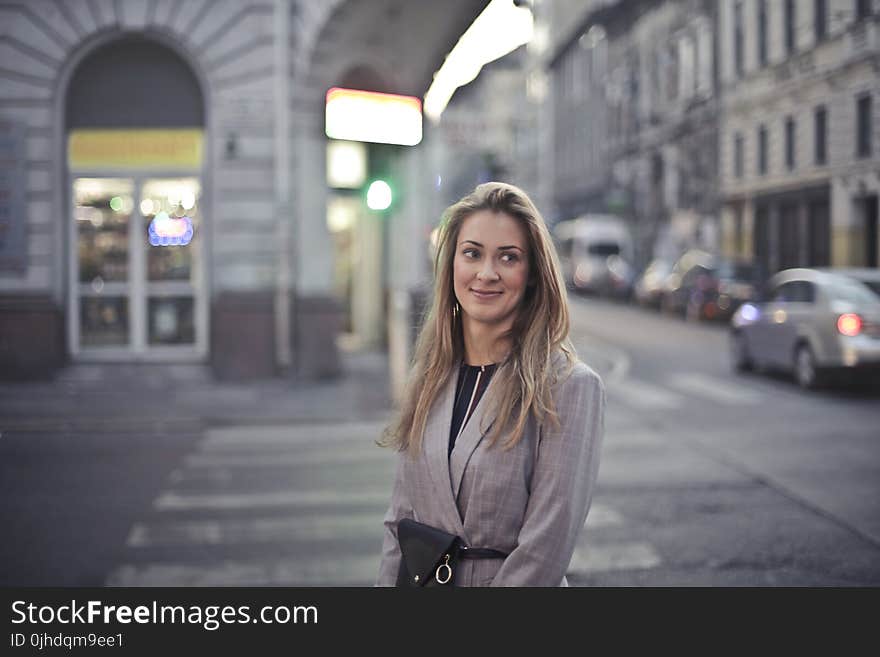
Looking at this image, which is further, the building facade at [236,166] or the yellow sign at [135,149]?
the building facade at [236,166]

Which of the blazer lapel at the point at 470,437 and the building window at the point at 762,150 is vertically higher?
the building window at the point at 762,150

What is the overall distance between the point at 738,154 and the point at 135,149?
702cm

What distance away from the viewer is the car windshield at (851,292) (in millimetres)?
11578

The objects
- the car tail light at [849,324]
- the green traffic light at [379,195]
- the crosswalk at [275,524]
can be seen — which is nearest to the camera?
the crosswalk at [275,524]

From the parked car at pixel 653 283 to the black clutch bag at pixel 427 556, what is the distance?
29264 millimetres

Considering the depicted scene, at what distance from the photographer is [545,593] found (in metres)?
2.38

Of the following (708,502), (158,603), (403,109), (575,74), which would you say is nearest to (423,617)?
(158,603)

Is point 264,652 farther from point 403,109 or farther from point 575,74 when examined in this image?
point 575,74

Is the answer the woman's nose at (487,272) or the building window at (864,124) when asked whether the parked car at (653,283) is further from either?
the woman's nose at (487,272)

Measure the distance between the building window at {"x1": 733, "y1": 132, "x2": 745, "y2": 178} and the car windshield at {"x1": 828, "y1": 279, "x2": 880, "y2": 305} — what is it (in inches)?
216

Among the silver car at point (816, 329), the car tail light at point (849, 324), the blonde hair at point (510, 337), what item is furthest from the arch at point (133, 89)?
the car tail light at point (849, 324)

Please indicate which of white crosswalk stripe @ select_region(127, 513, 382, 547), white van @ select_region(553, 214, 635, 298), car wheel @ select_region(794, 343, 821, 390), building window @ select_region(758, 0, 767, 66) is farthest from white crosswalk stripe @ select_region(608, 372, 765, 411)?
white van @ select_region(553, 214, 635, 298)

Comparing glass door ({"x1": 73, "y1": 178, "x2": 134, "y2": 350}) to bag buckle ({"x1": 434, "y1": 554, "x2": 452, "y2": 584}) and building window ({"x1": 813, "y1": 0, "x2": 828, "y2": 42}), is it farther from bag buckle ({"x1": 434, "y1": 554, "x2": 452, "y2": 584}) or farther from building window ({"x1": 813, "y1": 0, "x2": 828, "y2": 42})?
bag buckle ({"x1": 434, "y1": 554, "x2": 452, "y2": 584})

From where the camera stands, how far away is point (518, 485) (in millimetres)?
2451
